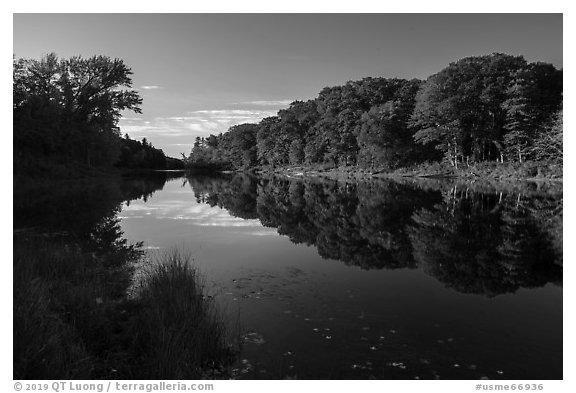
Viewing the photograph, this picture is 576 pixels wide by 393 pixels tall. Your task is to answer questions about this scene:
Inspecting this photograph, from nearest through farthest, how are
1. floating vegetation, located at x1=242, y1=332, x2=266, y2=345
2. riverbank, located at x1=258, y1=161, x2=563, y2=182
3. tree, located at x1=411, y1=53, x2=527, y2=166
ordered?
floating vegetation, located at x1=242, y1=332, x2=266, y2=345 → riverbank, located at x1=258, y1=161, x2=563, y2=182 → tree, located at x1=411, y1=53, x2=527, y2=166

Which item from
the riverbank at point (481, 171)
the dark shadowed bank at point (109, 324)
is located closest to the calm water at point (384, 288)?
the dark shadowed bank at point (109, 324)

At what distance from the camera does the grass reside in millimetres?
6223

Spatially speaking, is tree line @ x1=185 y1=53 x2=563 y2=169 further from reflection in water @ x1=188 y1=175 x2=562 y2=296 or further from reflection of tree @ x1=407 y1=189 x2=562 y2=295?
reflection of tree @ x1=407 y1=189 x2=562 y2=295

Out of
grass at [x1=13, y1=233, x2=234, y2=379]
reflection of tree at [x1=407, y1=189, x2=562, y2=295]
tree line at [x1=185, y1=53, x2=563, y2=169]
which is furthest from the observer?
tree line at [x1=185, y1=53, x2=563, y2=169]

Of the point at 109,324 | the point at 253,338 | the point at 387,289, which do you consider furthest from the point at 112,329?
the point at 387,289

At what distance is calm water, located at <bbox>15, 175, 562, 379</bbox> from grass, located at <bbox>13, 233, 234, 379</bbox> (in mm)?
840

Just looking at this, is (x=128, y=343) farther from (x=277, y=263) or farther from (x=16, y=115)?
(x=16, y=115)

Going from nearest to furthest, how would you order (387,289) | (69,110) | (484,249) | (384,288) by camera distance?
(387,289)
(384,288)
(484,249)
(69,110)

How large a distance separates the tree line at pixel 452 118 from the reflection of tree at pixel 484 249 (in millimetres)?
37416

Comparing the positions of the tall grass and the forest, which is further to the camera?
the forest

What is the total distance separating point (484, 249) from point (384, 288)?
6509mm

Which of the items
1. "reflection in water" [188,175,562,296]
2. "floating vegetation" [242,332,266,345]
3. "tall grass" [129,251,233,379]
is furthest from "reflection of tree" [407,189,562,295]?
"tall grass" [129,251,233,379]

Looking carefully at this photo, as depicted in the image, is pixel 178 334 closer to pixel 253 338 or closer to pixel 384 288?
pixel 253 338

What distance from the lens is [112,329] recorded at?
838cm
